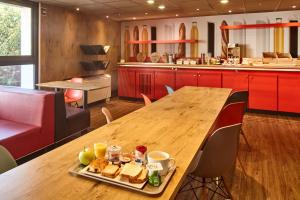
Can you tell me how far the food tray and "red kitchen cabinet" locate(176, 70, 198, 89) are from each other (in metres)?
5.50

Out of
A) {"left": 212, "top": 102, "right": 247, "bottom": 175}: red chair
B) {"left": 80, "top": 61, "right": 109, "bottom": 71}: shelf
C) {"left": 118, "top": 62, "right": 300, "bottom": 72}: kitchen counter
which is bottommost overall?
{"left": 212, "top": 102, "right": 247, "bottom": 175}: red chair

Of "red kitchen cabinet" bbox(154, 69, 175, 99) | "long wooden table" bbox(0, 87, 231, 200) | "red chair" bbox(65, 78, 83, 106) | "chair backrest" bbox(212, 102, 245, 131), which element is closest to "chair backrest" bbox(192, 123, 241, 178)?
"long wooden table" bbox(0, 87, 231, 200)

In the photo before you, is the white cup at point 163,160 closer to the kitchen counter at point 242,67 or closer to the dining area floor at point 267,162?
the dining area floor at point 267,162

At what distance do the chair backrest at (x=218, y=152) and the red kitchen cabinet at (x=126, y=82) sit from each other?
18.9 ft

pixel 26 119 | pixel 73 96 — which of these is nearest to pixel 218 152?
pixel 26 119

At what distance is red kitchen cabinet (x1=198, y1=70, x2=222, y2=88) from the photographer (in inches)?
251

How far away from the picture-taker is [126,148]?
168 centimetres

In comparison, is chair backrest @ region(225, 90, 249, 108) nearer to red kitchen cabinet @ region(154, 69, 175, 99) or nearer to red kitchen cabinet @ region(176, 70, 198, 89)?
red kitchen cabinet @ region(176, 70, 198, 89)

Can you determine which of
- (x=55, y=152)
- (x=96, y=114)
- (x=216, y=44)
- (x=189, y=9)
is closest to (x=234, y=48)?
(x=216, y=44)

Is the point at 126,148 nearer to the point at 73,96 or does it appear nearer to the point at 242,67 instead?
the point at 73,96

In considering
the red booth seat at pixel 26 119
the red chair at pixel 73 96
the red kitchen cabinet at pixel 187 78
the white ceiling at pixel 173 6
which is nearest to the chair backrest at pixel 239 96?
the red booth seat at pixel 26 119

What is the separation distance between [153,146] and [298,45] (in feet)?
21.0

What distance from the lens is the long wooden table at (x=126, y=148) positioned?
Answer: 1167 millimetres

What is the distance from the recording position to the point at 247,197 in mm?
2582
